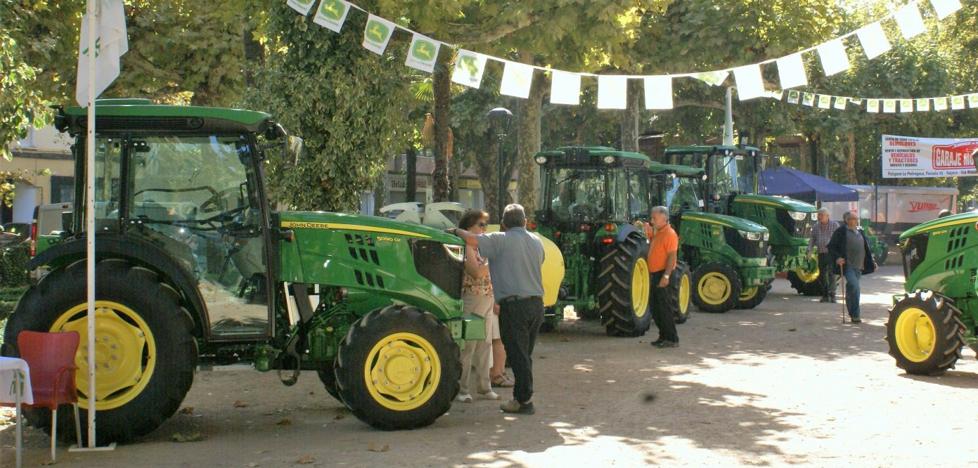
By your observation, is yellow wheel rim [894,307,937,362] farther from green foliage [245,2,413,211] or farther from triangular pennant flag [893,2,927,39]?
green foliage [245,2,413,211]

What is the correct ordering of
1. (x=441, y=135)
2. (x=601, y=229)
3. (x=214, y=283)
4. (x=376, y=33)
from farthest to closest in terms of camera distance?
(x=441, y=135) → (x=601, y=229) → (x=376, y=33) → (x=214, y=283)

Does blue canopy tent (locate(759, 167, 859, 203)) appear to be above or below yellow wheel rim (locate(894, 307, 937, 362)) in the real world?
above

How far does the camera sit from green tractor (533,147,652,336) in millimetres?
16344

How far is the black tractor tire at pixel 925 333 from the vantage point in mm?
11953

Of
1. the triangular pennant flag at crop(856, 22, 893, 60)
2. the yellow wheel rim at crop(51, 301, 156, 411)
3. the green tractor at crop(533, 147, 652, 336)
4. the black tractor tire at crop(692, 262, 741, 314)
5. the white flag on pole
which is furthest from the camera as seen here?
the black tractor tire at crop(692, 262, 741, 314)

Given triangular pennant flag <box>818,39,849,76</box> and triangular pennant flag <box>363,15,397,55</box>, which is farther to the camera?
triangular pennant flag <box>818,39,849,76</box>

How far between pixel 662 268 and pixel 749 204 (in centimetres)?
901

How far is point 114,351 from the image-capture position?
348 inches

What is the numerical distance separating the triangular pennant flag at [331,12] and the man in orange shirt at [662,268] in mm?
4506

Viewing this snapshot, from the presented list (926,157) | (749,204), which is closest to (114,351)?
(749,204)

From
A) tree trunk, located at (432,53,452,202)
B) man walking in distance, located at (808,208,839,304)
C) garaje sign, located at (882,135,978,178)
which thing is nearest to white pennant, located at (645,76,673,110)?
tree trunk, located at (432,53,452,202)

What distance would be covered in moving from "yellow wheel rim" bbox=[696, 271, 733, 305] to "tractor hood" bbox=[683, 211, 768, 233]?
91 cm

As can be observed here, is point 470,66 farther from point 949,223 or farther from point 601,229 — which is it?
point 949,223

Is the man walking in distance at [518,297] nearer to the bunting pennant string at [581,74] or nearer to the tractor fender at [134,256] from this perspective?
the tractor fender at [134,256]
